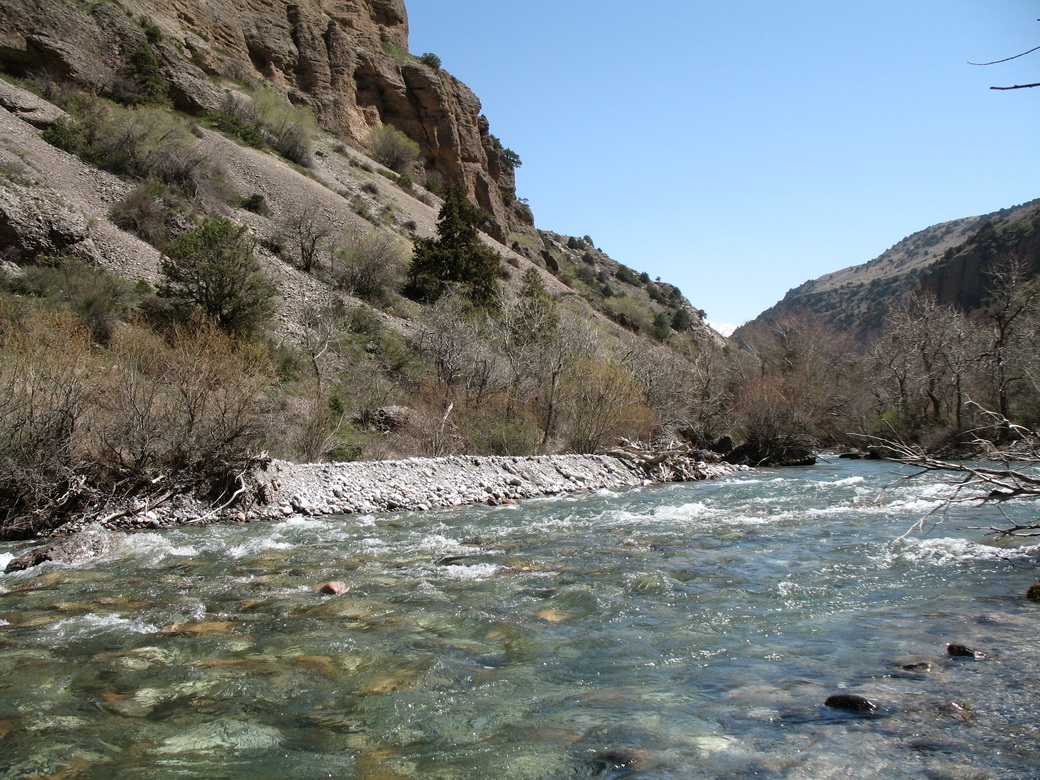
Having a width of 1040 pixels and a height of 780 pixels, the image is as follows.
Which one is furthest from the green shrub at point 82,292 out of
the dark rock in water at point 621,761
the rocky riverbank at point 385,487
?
the dark rock in water at point 621,761

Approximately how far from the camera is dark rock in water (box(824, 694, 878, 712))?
139 inches

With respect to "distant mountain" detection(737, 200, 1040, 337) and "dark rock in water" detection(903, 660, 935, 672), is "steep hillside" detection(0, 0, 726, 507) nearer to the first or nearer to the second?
"dark rock in water" detection(903, 660, 935, 672)

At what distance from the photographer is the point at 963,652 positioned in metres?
4.30

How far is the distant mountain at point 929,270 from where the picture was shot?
5981 cm

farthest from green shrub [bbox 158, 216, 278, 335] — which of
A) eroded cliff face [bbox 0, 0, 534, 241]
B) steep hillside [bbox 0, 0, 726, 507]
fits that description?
eroded cliff face [bbox 0, 0, 534, 241]

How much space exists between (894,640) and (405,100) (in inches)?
2210

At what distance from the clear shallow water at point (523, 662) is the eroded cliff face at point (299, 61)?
3344 centimetres

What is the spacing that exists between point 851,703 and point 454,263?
28930 mm

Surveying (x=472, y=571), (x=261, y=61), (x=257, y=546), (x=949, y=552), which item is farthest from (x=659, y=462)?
(x=261, y=61)

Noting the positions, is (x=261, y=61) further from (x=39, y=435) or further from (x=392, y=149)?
(x=39, y=435)

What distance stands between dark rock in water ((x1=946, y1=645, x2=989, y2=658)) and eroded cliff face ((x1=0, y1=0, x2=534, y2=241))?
3832 centimetres

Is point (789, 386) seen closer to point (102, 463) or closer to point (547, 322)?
point (547, 322)

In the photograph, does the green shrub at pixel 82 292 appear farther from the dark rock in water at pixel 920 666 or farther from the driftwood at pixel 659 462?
the dark rock in water at pixel 920 666

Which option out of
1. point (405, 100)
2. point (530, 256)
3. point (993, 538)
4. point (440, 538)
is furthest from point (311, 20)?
point (993, 538)
